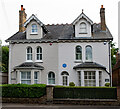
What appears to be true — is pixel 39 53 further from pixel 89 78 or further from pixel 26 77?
pixel 89 78

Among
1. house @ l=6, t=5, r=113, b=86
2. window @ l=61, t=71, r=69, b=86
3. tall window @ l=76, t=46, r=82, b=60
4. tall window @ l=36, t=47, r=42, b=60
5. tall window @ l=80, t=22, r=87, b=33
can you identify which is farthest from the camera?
tall window @ l=36, t=47, r=42, b=60

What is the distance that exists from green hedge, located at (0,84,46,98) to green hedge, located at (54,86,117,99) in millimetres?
1309

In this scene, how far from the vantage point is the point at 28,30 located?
21.4 m

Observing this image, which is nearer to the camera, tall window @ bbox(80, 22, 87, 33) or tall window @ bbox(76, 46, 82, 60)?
tall window @ bbox(76, 46, 82, 60)

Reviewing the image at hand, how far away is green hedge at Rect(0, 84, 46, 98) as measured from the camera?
14953 mm

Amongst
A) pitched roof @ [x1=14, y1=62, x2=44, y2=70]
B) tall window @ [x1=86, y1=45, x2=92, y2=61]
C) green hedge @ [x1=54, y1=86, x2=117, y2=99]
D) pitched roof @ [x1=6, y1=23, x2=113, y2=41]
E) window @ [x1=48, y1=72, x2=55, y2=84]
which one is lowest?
green hedge @ [x1=54, y1=86, x2=117, y2=99]

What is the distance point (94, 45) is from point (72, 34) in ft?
10.2

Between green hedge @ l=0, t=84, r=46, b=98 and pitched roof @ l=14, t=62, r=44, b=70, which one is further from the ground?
pitched roof @ l=14, t=62, r=44, b=70

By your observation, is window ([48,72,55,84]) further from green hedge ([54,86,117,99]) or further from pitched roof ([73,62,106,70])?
green hedge ([54,86,117,99])

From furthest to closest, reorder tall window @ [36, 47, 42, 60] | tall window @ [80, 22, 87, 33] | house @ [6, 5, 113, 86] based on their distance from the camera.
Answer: tall window @ [36, 47, 42, 60], tall window @ [80, 22, 87, 33], house @ [6, 5, 113, 86]

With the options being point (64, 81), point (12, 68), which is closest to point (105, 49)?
point (64, 81)

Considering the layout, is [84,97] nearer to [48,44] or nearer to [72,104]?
[72,104]

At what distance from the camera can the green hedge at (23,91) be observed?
14953 millimetres

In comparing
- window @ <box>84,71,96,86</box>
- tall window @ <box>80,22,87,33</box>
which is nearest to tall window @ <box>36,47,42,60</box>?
tall window @ <box>80,22,87,33</box>
